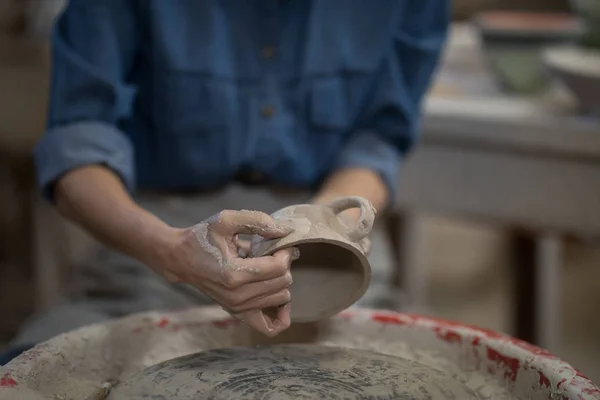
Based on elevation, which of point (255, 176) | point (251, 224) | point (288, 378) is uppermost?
point (251, 224)

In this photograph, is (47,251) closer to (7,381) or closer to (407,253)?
(407,253)

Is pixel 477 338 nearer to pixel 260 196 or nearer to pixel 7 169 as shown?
pixel 260 196

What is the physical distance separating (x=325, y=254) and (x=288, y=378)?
15 cm

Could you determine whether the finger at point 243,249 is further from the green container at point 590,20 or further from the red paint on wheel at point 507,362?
the green container at point 590,20

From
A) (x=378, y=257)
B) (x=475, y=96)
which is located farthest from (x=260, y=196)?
(x=475, y=96)

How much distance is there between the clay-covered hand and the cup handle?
5cm

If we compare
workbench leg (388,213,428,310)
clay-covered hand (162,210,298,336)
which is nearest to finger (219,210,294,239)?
clay-covered hand (162,210,298,336)

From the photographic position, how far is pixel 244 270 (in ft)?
2.41

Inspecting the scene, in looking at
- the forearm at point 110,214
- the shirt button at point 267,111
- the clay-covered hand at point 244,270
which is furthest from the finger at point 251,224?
the shirt button at point 267,111

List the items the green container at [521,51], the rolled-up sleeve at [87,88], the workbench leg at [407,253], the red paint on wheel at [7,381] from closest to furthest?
the red paint on wheel at [7,381], the rolled-up sleeve at [87,88], the green container at [521,51], the workbench leg at [407,253]

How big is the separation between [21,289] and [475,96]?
1.08m

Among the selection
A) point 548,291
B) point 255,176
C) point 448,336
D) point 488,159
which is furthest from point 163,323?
point 548,291

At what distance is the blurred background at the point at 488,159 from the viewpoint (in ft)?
4.66

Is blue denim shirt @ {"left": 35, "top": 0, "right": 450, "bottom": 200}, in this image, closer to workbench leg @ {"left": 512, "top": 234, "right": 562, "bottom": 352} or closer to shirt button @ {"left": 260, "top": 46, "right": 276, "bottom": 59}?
shirt button @ {"left": 260, "top": 46, "right": 276, "bottom": 59}
